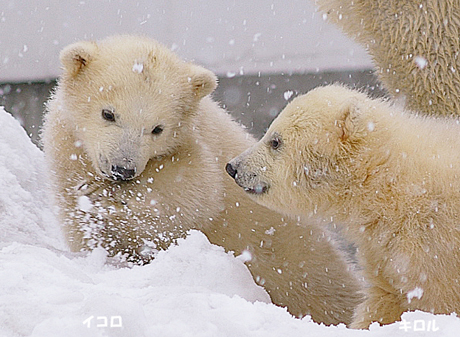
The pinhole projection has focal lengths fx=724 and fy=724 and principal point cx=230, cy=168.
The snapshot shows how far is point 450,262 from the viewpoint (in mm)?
2375

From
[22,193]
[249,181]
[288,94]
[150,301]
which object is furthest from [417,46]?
[288,94]

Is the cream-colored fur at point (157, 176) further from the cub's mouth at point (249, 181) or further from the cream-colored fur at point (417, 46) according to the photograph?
the cream-colored fur at point (417, 46)

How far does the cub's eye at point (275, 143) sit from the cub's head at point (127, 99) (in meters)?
0.54

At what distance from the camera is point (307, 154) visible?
2.65m

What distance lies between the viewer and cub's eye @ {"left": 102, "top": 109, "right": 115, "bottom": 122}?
117 inches

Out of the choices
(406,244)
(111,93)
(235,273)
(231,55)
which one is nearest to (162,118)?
(111,93)

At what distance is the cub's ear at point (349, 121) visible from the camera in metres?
2.56

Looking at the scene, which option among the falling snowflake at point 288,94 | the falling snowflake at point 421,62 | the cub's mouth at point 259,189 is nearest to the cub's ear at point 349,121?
the cub's mouth at point 259,189

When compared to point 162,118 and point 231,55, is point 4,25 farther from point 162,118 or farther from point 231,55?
point 162,118

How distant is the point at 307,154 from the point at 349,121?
0.20 meters

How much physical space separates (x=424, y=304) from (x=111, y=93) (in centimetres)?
149

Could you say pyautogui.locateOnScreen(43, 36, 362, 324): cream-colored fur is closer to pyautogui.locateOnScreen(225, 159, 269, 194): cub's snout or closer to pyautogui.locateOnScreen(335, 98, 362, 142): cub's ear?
pyautogui.locateOnScreen(225, 159, 269, 194): cub's snout

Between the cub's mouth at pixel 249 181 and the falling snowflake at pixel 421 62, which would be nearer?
the cub's mouth at pixel 249 181

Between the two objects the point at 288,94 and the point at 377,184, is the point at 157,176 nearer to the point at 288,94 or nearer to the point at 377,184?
the point at 377,184
